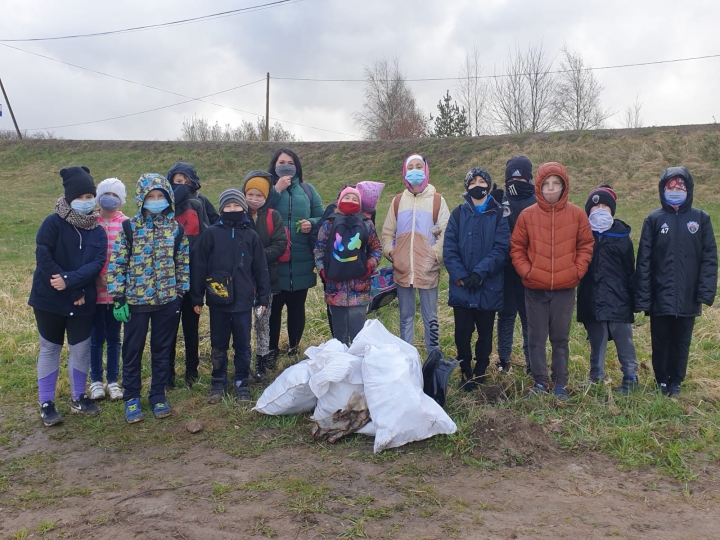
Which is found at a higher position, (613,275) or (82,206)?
(82,206)

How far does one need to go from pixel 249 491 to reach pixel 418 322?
355 cm

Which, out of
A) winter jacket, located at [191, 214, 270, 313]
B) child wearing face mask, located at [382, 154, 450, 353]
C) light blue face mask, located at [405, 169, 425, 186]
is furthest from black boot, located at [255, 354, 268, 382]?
light blue face mask, located at [405, 169, 425, 186]

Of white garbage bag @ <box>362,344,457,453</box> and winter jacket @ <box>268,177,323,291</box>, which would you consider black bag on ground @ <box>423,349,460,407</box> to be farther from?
winter jacket @ <box>268,177,323,291</box>

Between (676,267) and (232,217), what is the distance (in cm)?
325

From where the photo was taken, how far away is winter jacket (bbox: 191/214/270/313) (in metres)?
4.32

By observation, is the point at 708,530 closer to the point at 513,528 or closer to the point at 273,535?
the point at 513,528

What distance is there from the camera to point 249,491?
308 centimetres

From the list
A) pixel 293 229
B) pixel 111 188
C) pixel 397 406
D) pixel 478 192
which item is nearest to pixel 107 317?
pixel 111 188

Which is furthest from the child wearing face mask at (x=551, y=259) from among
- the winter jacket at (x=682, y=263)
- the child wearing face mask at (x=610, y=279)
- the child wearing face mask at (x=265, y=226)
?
the child wearing face mask at (x=265, y=226)

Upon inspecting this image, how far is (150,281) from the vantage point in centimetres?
406

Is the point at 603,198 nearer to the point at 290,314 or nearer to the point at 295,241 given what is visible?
the point at 295,241

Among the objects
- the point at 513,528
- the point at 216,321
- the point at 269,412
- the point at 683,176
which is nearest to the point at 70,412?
the point at 216,321

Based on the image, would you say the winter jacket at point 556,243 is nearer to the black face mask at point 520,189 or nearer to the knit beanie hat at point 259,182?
the black face mask at point 520,189

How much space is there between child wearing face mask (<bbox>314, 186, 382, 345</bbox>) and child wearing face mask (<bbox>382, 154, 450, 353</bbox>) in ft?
0.73
